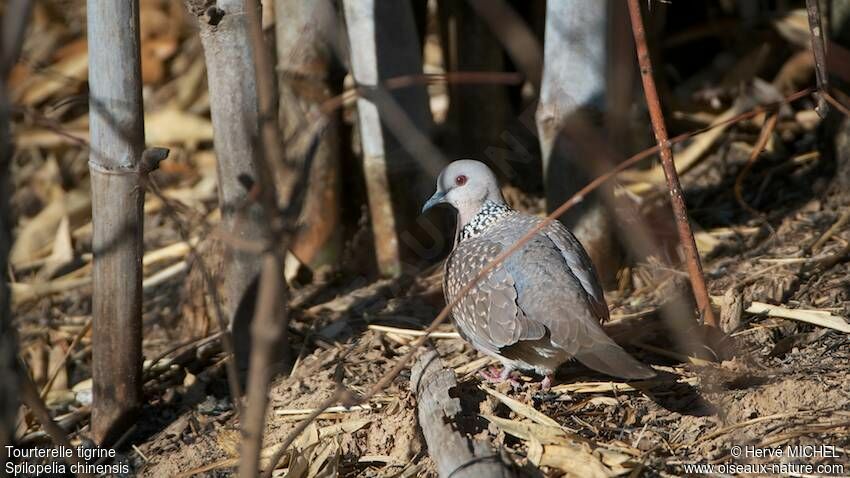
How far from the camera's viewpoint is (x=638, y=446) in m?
3.30

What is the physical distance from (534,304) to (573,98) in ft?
3.55

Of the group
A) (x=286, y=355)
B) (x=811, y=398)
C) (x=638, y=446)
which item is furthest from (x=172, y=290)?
(x=811, y=398)

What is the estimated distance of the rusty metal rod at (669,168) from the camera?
329 centimetres

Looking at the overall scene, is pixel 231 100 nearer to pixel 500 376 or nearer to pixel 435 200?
pixel 435 200

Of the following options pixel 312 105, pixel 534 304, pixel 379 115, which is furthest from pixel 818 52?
pixel 312 105

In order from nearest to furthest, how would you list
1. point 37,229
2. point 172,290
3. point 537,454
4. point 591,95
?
point 537,454 → point 591,95 → point 172,290 → point 37,229

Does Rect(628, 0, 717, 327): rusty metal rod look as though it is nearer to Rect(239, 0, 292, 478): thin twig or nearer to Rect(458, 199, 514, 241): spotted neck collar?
Rect(458, 199, 514, 241): spotted neck collar

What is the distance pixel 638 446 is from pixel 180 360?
7.11 feet

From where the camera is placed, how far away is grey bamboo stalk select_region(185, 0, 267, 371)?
12.2 ft

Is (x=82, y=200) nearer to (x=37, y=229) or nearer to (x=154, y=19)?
(x=37, y=229)

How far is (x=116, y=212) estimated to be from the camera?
370 centimetres

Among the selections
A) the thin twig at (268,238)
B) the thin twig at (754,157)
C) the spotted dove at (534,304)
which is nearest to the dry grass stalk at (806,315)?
the spotted dove at (534,304)

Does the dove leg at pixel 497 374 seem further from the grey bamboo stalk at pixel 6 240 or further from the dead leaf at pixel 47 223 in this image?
the dead leaf at pixel 47 223

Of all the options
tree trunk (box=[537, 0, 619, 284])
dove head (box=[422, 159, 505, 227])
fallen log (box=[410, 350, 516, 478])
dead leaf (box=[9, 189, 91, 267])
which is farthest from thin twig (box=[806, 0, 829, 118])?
dead leaf (box=[9, 189, 91, 267])
